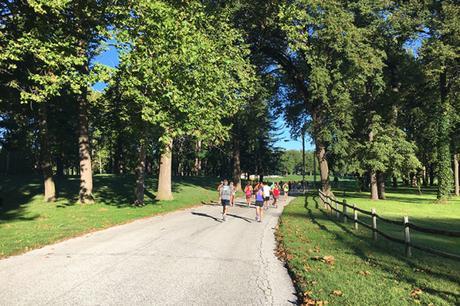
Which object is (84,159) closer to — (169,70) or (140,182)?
(140,182)

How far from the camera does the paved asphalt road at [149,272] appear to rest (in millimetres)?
6879

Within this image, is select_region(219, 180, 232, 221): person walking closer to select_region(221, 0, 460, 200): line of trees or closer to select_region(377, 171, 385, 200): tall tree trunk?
select_region(221, 0, 460, 200): line of trees

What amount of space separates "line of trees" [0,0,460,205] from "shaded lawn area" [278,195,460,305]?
9.77 metres

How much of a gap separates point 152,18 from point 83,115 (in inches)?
381

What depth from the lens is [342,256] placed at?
408 inches

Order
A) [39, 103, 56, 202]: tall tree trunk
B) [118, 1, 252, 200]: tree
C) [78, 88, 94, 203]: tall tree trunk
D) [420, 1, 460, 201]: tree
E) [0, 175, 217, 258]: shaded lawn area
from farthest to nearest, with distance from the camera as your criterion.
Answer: [420, 1, 460, 201]: tree
[39, 103, 56, 202]: tall tree trunk
[78, 88, 94, 203]: tall tree trunk
[118, 1, 252, 200]: tree
[0, 175, 217, 258]: shaded lawn area

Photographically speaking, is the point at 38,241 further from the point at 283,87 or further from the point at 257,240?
the point at 283,87

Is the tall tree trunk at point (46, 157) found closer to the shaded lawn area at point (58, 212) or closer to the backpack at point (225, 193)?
the shaded lawn area at point (58, 212)

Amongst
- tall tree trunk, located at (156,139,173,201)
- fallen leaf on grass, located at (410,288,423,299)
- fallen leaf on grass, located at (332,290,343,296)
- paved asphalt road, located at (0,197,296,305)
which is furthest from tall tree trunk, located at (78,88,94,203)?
fallen leaf on grass, located at (410,288,423,299)

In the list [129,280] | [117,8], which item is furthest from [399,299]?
[117,8]

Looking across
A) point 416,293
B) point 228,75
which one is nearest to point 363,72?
point 228,75

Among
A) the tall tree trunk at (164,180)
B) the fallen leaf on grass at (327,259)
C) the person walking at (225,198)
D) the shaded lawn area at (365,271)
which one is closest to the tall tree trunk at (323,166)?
the tall tree trunk at (164,180)

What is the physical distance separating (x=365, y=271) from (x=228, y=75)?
16.7m

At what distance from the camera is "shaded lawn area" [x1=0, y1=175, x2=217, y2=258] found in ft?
43.1
